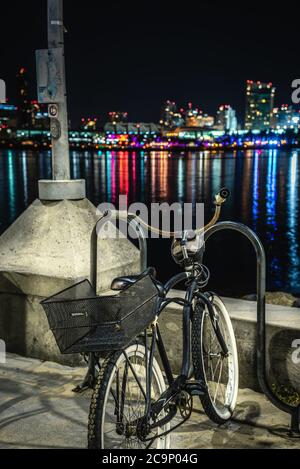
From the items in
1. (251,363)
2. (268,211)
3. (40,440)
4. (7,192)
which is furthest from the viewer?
(7,192)

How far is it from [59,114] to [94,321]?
9.41 ft

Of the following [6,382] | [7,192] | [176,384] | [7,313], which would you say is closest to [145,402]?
[176,384]

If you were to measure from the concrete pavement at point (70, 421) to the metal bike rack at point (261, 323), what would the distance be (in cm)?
14

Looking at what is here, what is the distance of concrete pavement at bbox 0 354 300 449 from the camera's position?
11.8 feet

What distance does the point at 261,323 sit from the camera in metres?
4.12

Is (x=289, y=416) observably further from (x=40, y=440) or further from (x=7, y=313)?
→ (x=7, y=313)

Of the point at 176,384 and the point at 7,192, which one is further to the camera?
the point at 7,192

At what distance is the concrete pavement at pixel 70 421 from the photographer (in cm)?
359

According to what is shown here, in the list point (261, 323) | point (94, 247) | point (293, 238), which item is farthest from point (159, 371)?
point (293, 238)

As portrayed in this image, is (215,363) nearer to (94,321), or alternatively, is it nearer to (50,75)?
(94,321)

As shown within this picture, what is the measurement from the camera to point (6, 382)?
4.54 metres

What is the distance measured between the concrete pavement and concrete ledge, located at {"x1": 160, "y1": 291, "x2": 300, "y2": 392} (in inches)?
7.8

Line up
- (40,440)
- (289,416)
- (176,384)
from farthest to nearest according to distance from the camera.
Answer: (289,416), (40,440), (176,384)

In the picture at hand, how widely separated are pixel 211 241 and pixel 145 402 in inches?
892
